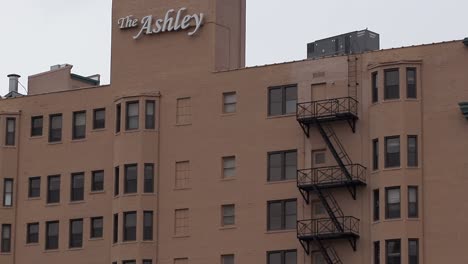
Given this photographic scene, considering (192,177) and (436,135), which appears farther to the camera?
(192,177)

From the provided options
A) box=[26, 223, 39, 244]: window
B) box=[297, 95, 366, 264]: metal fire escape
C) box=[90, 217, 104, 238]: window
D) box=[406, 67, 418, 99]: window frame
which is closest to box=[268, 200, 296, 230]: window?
box=[297, 95, 366, 264]: metal fire escape

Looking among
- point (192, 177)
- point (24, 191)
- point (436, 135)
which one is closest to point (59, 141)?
point (24, 191)

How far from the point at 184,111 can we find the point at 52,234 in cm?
1490

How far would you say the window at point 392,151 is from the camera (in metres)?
110

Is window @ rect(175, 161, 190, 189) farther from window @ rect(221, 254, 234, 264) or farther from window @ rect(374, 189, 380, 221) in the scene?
window @ rect(374, 189, 380, 221)

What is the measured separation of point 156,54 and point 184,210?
12.5 m

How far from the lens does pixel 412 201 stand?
109m

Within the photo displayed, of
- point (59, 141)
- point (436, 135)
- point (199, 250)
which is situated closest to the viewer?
point (436, 135)

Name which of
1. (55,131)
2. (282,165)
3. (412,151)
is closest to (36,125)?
(55,131)

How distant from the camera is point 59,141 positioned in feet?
414

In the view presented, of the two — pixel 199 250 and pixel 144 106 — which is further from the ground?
pixel 144 106

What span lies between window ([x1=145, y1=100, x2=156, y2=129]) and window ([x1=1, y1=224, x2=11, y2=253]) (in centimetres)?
1517

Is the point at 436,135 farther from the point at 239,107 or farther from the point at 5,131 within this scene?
the point at 5,131

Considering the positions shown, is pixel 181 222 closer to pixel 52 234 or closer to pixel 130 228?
pixel 130 228
